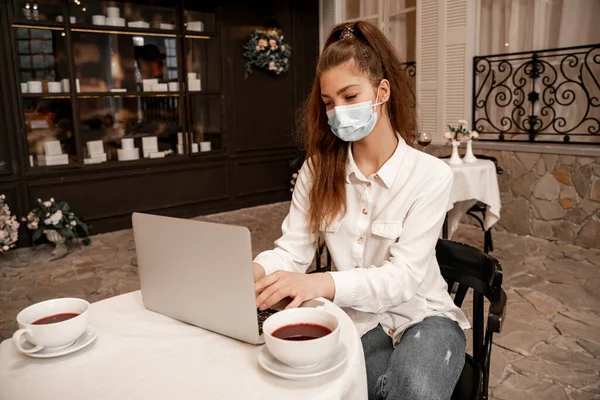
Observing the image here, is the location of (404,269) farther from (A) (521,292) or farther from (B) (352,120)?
(A) (521,292)

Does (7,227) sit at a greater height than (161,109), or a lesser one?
lesser

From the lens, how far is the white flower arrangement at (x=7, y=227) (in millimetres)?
4203

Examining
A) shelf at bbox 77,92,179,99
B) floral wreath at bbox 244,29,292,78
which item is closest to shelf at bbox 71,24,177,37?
shelf at bbox 77,92,179,99

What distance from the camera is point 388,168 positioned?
1.39 m

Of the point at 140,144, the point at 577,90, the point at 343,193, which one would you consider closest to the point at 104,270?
the point at 140,144

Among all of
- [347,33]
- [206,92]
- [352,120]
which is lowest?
[352,120]

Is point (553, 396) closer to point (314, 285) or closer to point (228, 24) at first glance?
point (314, 285)

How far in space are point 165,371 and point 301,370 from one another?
0.79ft

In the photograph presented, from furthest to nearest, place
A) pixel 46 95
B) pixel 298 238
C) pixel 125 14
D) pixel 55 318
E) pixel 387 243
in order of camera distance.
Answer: pixel 125 14 → pixel 46 95 → pixel 298 238 → pixel 387 243 → pixel 55 318

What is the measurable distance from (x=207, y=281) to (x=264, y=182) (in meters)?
5.52

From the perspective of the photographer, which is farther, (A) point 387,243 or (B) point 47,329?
(A) point 387,243

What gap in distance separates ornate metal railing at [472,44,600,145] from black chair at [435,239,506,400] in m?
3.47

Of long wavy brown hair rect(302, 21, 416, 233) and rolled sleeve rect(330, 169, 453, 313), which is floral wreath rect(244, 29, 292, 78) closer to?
long wavy brown hair rect(302, 21, 416, 233)

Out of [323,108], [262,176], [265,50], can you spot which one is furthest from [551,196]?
[323,108]
